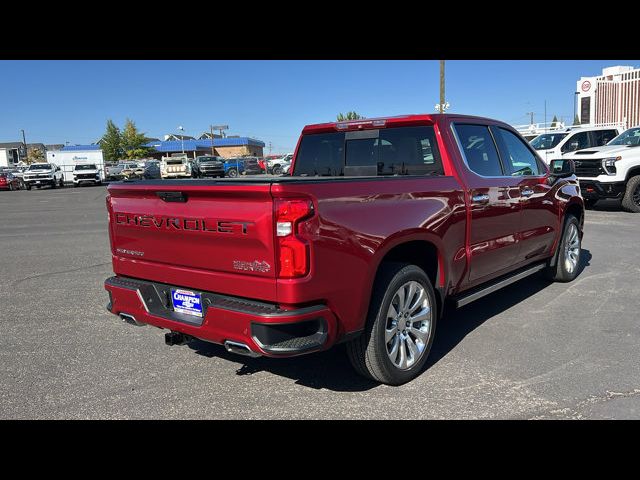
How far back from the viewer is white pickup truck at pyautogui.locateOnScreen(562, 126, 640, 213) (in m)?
12.6

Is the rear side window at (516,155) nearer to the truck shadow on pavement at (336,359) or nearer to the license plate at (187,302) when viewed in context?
the truck shadow on pavement at (336,359)

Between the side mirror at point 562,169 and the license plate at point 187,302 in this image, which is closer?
the license plate at point 187,302

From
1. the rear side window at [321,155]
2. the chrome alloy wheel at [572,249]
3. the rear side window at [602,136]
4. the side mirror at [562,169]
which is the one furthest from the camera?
the rear side window at [602,136]

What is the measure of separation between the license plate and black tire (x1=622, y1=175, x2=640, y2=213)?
41.2 feet

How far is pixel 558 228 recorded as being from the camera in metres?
6.08

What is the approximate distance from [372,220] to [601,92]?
2034 inches

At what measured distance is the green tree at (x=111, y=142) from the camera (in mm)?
80188

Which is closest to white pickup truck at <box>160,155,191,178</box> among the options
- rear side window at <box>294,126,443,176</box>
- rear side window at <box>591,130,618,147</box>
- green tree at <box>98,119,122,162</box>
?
rear side window at <box>591,130,618,147</box>

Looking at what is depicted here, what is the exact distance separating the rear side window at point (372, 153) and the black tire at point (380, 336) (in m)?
1.15

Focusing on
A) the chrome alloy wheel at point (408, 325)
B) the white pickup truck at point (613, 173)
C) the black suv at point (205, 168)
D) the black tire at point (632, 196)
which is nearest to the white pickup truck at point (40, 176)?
the black suv at point (205, 168)

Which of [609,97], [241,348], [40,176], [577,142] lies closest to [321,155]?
[241,348]

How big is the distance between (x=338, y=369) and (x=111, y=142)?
83.8 m

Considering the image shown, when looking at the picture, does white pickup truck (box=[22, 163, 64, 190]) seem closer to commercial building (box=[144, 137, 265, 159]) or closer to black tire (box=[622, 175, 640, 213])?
black tire (box=[622, 175, 640, 213])

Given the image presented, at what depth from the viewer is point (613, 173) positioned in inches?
501
